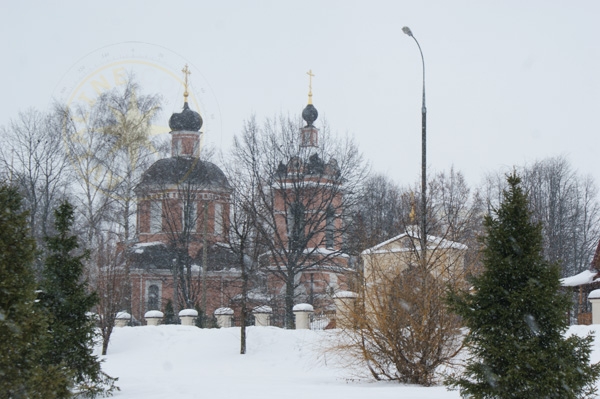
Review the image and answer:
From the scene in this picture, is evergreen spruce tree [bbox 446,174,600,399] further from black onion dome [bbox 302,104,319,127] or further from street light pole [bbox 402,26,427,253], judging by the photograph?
black onion dome [bbox 302,104,319,127]

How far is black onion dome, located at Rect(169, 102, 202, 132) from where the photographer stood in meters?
52.2

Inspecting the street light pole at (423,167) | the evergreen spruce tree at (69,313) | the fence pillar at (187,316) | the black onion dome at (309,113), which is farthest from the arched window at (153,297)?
the evergreen spruce tree at (69,313)

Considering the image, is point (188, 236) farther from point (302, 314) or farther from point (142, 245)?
point (302, 314)

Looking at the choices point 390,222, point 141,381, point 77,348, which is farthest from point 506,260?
point 390,222

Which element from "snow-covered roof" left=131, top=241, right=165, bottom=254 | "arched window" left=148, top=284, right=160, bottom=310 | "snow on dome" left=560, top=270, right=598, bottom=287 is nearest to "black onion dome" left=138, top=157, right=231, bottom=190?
"snow-covered roof" left=131, top=241, right=165, bottom=254

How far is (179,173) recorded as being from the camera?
47.4 m

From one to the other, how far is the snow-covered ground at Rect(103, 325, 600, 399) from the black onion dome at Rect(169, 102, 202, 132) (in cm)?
2526

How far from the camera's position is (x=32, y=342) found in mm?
9844

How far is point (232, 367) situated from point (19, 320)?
1315 centimetres

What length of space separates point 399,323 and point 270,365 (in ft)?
25.8

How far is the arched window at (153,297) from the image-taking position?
4953 centimetres

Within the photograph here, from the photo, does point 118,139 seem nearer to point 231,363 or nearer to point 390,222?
point 231,363


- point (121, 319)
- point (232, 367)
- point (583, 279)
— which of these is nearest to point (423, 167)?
point (232, 367)

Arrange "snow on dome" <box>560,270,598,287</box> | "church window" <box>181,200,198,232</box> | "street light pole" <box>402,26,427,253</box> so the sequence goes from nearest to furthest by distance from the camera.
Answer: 1. "street light pole" <box>402,26,427,253</box>
2. "snow on dome" <box>560,270,598,287</box>
3. "church window" <box>181,200,198,232</box>
